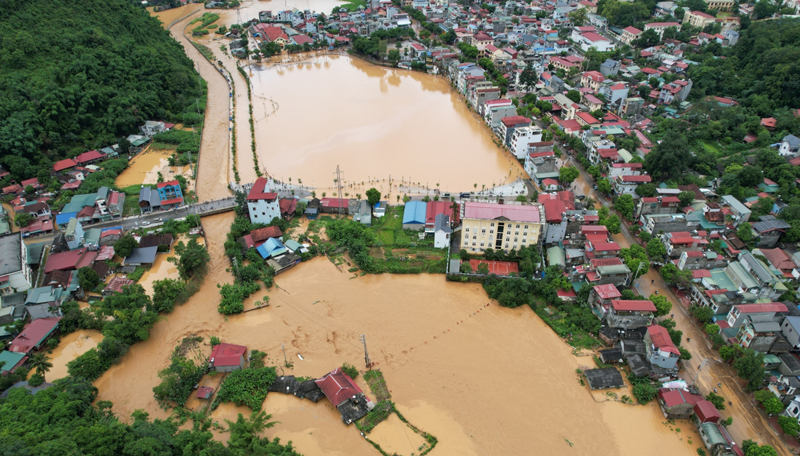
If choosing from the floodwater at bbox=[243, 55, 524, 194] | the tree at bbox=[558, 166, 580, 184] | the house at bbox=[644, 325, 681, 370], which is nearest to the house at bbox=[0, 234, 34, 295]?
the floodwater at bbox=[243, 55, 524, 194]

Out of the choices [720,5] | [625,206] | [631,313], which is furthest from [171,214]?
[720,5]

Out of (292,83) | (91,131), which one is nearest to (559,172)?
(292,83)

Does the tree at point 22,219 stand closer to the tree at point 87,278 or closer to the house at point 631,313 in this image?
the tree at point 87,278

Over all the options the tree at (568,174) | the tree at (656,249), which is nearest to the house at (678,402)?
the tree at (656,249)

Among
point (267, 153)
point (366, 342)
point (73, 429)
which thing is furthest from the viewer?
point (267, 153)

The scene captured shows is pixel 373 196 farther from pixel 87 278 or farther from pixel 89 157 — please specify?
pixel 89 157

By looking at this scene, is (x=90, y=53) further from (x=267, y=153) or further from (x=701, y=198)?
(x=701, y=198)

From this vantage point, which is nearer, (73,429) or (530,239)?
(73,429)
